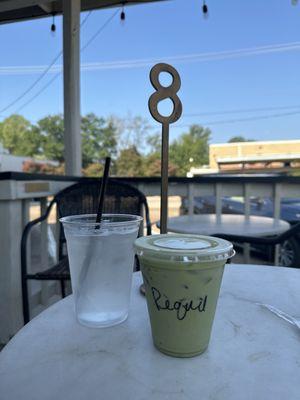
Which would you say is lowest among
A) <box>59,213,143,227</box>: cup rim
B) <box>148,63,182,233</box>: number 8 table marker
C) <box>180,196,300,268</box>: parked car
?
<box>180,196,300,268</box>: parked car

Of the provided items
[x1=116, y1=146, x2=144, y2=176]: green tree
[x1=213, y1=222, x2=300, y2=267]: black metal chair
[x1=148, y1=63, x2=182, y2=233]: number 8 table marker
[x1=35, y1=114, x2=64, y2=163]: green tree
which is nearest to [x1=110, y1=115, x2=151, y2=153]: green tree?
[x1=116, y1=146, x2=144, y2=176]: green tree

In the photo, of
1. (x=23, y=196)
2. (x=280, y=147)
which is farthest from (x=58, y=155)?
(x=23, y=196)

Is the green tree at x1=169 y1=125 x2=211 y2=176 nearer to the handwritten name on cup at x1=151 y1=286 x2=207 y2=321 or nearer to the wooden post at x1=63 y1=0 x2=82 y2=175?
the handwritten name on cup at x1=151 y1=286 x2=207 y2=321

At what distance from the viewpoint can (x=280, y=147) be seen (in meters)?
4.01

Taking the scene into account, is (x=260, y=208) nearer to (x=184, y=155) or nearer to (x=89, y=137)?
(x=184, y=155)

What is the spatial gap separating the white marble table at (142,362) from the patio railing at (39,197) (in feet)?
2.97

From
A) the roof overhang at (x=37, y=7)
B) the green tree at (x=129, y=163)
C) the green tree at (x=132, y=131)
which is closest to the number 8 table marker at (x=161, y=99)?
the roof overhang at (x=37, y=7)

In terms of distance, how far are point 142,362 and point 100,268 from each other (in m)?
Answer: 0.15

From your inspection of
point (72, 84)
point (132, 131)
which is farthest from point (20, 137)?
point (72, 84)

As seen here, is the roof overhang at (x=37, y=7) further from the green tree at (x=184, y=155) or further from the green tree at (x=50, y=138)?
the green tree at (x=50, y=138)

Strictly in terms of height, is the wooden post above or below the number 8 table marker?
above

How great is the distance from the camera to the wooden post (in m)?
2.11

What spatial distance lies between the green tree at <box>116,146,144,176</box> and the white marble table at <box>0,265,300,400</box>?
1703 centimetres

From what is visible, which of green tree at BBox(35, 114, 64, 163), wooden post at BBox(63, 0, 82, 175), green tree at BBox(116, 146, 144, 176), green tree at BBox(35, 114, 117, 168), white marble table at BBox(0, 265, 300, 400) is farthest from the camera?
green tree at BBox(35, 114, 117, 168)
